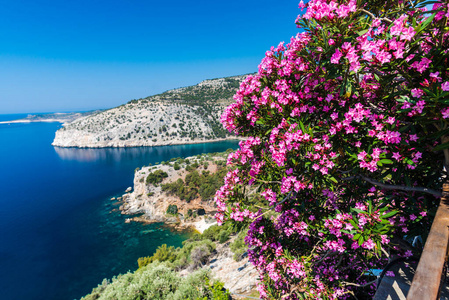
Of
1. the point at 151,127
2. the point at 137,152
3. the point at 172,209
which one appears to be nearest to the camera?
the point at 172,209

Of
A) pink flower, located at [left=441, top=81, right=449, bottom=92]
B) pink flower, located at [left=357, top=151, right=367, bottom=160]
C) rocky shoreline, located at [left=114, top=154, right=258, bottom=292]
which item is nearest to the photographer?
pink flower, located at [left=441, top=81, right=449, bottom=92]

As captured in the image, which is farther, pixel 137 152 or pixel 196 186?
pixel 137 152

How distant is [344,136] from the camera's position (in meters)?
3.02

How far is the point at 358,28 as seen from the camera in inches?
98.3

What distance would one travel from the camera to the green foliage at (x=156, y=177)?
4412 centimetres

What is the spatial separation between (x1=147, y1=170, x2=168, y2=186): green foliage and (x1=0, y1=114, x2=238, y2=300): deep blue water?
29.4 ft

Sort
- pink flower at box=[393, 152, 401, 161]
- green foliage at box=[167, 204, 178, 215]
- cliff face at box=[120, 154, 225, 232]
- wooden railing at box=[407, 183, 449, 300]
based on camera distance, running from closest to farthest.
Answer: wooden railing at box=[407, 183, 449, 300] → pink flower at box=[393, 152, 401, 161] → cliff face at box=[120, 154, 225, 232] → green foliage at box=[167, 204, 178, 215]

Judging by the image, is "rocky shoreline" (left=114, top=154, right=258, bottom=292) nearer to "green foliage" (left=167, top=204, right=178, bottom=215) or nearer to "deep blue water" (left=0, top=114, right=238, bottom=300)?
"green foliage" (left=167, top=204, right=178, bottom=215)

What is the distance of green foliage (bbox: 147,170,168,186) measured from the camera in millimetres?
44125

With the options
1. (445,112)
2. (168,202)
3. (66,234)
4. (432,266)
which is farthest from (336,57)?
(66,234)

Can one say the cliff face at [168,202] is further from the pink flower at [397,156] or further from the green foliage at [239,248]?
the pink flower at [397,156]

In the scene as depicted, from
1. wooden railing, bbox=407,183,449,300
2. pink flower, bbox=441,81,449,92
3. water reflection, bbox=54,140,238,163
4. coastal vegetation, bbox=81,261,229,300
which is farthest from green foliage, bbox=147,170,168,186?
pink flower, bbox=441,81,449,92

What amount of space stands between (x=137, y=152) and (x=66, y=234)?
5968cm

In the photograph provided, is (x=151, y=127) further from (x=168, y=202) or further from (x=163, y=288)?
(x=163, y=288)
